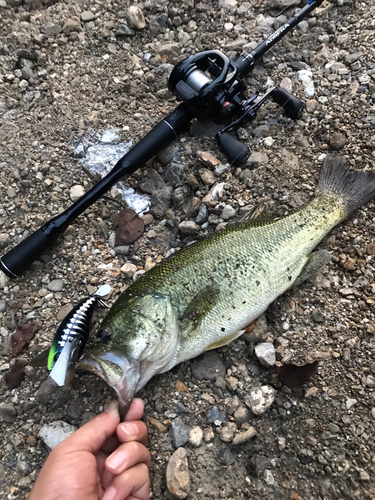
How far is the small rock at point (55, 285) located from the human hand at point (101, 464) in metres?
1.18

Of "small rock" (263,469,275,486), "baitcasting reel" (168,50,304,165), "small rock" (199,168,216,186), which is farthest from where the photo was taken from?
"small rock" (199,168,216,186)

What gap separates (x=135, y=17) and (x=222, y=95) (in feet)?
5.95

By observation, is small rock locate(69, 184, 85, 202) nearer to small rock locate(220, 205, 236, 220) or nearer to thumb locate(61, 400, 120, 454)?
small rock locate(220, 205, 236, 220)

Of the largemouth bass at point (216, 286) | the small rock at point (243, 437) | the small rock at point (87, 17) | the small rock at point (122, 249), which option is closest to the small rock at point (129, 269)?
the small rock at point (122, 249)

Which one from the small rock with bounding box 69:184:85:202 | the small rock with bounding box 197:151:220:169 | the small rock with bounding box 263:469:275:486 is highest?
the small rock with bounding box 69:184:85:202

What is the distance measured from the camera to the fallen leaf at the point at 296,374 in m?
2.61

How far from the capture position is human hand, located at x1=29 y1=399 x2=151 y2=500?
2070 mm

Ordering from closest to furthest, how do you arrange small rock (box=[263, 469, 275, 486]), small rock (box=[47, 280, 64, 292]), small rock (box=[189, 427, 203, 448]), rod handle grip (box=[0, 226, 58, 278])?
small rock (box=[263, 469, 275, 486])
small rock (box=[189, 427, 203, 448])
rod handle grip (box=[0, 226, 58, 278])
small rock (box=[47, 280, 64, 292])

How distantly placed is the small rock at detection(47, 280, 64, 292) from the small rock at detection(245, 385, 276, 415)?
1.83 meters

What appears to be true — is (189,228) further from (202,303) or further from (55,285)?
(55,285)

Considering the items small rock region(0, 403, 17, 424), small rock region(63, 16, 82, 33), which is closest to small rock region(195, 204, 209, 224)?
small rock region(0, 403, 17, 424)

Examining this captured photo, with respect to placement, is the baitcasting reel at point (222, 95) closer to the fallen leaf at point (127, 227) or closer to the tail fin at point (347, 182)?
the tail fin at point (347, 182)

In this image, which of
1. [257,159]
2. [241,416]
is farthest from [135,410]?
[257,159]

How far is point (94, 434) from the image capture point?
2250 mm
